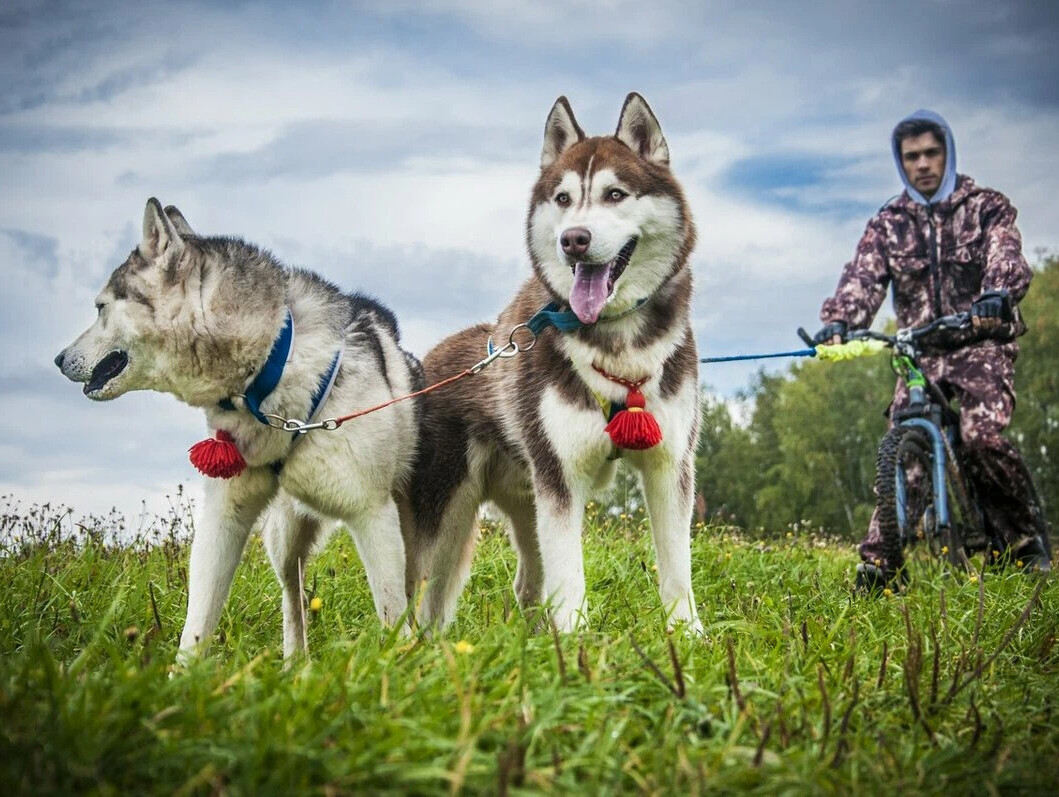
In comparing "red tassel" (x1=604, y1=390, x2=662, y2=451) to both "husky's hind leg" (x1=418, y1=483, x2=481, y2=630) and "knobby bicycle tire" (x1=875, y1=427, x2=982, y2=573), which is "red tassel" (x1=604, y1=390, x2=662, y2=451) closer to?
"husky's hind leg" (x1=418, y1=483, x2=481, y2=630)

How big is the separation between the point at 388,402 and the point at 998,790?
2742 mm

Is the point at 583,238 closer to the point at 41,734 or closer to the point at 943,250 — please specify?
the point at 41,734

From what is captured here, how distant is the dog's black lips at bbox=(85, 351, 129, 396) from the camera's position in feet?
13.2

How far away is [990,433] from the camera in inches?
263

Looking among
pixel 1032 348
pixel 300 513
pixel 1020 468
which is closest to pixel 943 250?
pixel 1020 468

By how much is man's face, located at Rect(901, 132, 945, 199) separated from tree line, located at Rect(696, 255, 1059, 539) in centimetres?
2569

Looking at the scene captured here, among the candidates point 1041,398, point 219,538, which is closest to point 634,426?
point 219,538

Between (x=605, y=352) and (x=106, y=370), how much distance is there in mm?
2159

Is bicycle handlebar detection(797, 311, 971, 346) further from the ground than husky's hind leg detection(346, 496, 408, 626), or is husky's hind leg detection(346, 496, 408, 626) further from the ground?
bicycle handlebar detection(797, 311, 971, 346)

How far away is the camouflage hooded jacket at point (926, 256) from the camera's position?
6.88m

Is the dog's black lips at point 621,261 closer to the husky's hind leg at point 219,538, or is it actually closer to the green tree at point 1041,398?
the husky's hind leg at point 219,538

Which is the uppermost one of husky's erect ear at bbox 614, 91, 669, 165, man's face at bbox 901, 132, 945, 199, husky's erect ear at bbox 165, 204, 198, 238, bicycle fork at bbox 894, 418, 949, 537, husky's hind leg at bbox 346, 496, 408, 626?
man's face at bbox 901, 132, 945, 199

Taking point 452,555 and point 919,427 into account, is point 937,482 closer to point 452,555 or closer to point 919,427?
point 919,427

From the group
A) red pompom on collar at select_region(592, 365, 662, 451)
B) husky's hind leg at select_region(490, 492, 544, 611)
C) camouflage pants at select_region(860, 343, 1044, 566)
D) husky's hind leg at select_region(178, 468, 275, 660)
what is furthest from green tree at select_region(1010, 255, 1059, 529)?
husky's hind leg at select_region(178, 468, 275, 660)
